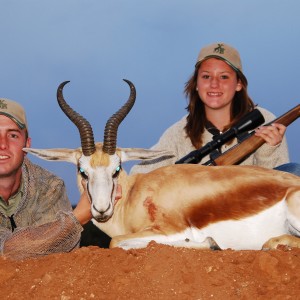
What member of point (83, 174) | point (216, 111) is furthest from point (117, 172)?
point (216, 111)

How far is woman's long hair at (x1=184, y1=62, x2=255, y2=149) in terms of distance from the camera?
8641 millimetres

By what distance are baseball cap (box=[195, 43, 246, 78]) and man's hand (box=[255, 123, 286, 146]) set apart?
102 cm

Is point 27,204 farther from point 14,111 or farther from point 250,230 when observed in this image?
point 250,230

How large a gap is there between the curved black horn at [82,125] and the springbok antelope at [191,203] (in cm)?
1

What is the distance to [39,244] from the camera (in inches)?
256

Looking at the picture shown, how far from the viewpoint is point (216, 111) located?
28.0 feet

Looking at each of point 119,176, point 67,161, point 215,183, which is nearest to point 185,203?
point 215,183

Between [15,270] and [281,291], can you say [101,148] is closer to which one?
[15,270]

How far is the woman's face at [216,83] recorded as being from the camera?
8.28 metres

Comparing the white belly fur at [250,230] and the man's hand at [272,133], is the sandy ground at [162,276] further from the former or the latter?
the man's hand at [272,133]

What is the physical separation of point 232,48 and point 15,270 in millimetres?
4604

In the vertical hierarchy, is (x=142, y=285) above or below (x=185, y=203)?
below

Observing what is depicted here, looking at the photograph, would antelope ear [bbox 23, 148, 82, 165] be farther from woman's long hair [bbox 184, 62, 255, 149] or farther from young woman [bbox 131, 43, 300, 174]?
woman's long hair [bbox 184, 62, 255, 149]

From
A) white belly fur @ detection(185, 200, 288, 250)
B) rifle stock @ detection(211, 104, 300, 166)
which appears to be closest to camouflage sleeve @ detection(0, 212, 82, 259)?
white belly fur @ detection(185, 200, 288, 250)
